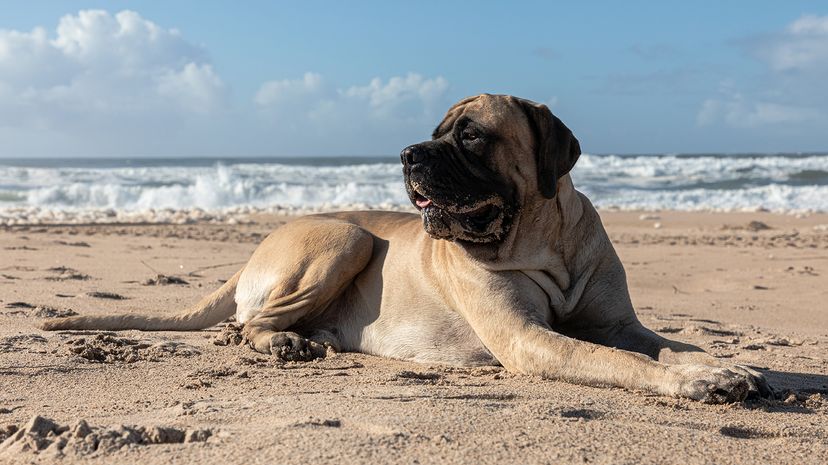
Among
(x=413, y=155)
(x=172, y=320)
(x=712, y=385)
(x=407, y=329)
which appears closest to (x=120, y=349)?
(x=172, y=320)

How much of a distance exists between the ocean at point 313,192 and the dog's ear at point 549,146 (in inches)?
464

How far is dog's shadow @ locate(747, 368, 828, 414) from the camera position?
11.6 feet

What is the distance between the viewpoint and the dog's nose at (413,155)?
4129 millimetres

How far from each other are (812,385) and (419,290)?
2.04 metres

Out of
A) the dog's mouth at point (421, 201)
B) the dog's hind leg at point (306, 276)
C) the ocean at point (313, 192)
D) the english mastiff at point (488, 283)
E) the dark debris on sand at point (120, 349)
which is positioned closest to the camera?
the english mastiff at point (488, 283)

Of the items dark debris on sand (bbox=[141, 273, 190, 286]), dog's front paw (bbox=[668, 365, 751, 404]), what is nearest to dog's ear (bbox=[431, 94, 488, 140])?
dog's front paw (bbox=[668, 365, 751, 404])

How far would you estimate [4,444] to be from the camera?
2768 millimetres

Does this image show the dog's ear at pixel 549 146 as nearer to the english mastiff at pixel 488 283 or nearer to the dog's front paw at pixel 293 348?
the english mastiff at pixel 488 283

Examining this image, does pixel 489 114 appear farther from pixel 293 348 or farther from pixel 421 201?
pixel 293 348

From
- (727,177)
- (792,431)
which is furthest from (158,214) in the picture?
(727,177)

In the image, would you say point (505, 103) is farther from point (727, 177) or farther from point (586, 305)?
point (727, 177)

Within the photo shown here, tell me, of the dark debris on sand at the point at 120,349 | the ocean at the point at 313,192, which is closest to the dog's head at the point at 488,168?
the dark debris on sand at the point at 120,349

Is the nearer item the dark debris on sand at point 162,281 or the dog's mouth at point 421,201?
the dog's mouth at point 421,201

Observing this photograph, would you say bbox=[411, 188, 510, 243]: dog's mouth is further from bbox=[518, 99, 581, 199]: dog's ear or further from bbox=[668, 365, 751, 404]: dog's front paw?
bbox=[668, 365, 751, 404]: dog's front paw
